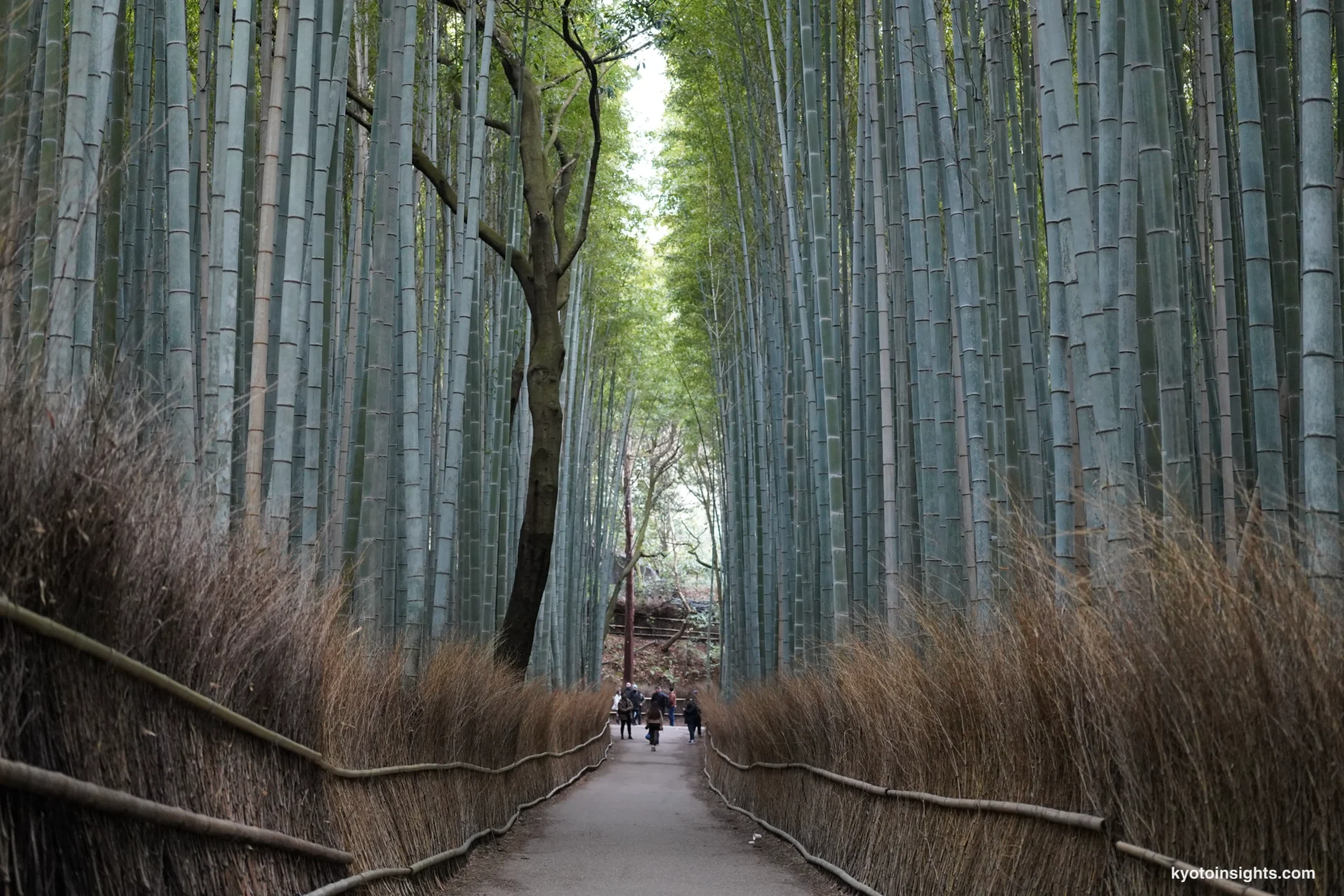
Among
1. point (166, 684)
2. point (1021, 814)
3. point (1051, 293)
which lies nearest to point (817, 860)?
point (1021, 814)

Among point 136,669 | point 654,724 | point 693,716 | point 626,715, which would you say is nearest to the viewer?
point 136,669

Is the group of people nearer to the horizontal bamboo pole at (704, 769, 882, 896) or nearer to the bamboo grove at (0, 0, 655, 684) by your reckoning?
the bamboo grove at (0, 0, 655, 684)

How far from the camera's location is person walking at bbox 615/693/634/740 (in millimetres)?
19141

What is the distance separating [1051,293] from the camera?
401 centimetres

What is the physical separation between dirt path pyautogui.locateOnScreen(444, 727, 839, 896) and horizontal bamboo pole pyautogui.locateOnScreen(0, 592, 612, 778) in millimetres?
885

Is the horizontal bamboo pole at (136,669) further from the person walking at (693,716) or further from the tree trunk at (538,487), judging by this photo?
the person walking at (693,716)

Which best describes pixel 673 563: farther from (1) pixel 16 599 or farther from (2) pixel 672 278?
(1) pixel 16 599

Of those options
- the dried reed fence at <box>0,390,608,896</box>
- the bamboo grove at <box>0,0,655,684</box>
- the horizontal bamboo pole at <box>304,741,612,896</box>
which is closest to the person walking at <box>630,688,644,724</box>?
the bamboo grove at <box>0,0,655,684</box>

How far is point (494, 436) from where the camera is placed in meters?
8.68

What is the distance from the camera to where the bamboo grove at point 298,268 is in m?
3.42

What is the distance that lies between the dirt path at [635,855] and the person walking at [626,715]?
946cm

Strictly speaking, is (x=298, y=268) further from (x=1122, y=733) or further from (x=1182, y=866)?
(x=1182, y=866)

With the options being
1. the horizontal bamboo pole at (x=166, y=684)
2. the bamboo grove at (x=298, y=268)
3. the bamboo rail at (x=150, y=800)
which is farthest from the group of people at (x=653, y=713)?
the bamboo rail at (x=150, y=800)

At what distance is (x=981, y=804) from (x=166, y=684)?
80.9 inches
